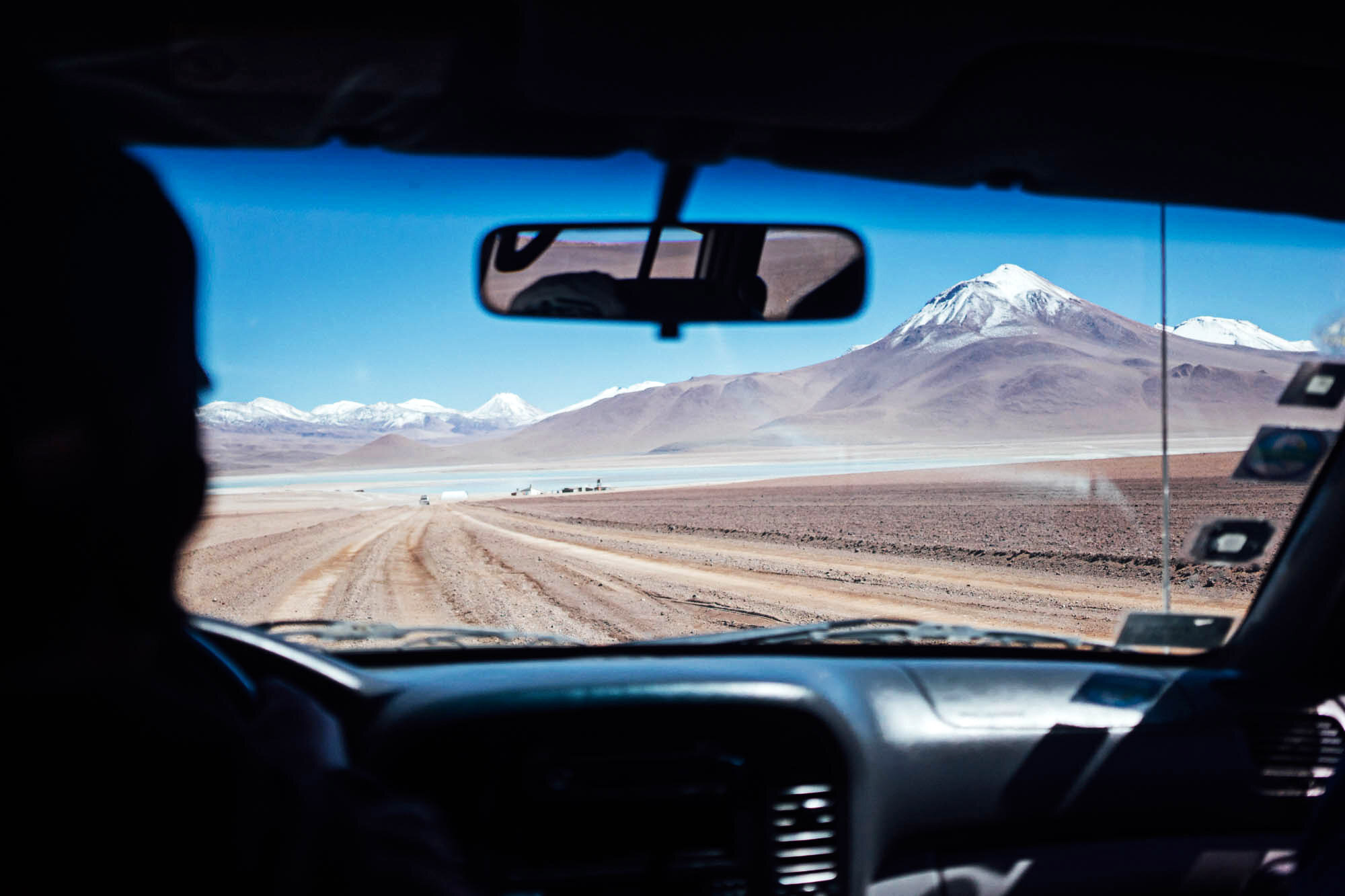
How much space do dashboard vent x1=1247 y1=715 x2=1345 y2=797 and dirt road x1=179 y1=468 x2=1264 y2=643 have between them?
19.1 inches

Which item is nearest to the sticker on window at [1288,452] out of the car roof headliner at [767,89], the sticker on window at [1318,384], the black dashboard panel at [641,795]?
the sticker on window at [1318,384]

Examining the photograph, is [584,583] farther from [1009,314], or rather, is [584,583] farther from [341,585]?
[1009,314]

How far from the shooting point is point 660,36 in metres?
2.29

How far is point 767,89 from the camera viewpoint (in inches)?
98.7

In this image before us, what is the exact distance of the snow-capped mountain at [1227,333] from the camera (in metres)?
3.47

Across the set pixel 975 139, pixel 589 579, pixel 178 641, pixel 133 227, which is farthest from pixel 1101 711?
pixel 589 579

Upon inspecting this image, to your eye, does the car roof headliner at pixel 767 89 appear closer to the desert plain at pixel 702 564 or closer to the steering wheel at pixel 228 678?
the desert plain at pixel 702 564

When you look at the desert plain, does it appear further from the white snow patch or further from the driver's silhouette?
the white snow patch

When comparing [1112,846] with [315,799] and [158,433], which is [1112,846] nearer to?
[315,799]

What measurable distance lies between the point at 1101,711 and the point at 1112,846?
47 cm

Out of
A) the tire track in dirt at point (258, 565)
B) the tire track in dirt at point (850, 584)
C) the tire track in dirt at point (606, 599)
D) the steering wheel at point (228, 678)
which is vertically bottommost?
the tire track in dirt at point (850, 584)

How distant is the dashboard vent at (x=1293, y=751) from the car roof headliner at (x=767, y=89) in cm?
196

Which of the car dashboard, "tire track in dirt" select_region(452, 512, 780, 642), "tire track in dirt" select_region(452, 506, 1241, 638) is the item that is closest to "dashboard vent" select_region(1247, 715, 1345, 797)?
the car dashboard

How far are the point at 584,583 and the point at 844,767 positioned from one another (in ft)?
24.1
